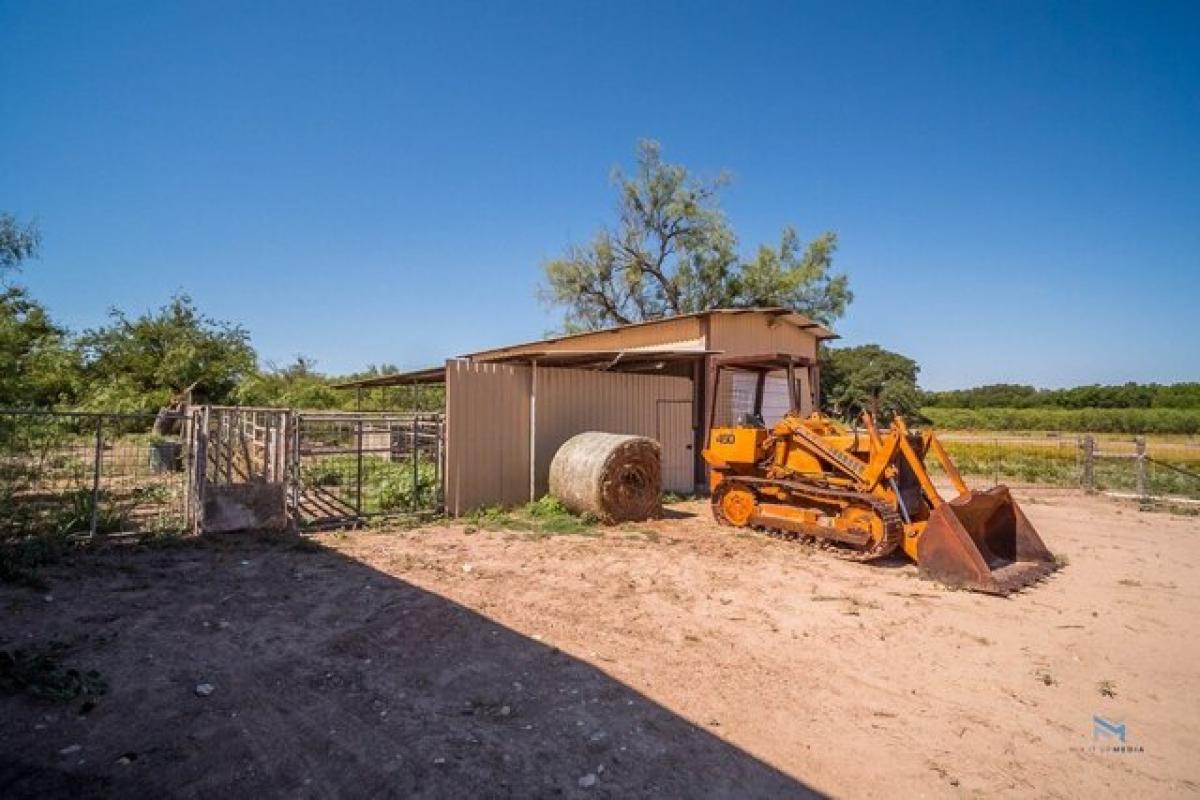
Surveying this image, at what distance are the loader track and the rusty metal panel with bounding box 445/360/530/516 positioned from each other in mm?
3721

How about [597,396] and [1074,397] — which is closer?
[597,396]

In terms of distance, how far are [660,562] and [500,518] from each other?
3.48 meters

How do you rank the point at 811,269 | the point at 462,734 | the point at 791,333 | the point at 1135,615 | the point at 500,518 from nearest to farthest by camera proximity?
the point at 462,734
the point at 1135,615
the point at 500,518
the point at 791,333
the point at 811,269

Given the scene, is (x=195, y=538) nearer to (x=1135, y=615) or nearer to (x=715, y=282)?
(x=1135, y=615)

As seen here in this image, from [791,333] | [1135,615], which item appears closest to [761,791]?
[1135,615]

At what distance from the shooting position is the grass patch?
9.52m

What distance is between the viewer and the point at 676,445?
14445mm

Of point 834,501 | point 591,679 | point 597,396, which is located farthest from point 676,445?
point 591,679

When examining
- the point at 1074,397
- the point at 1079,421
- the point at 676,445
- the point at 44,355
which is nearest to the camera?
the point at 676,445

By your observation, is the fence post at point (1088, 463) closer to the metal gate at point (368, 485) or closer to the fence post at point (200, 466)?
the metal gate at point (368, 485)

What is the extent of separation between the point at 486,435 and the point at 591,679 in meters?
6.80

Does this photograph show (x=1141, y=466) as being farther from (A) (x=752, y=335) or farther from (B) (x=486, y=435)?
(B) (x=486, y=435)

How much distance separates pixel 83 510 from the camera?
8094 millimetres

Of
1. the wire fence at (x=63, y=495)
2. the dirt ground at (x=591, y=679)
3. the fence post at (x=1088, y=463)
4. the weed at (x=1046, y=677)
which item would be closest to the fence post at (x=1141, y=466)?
the fence post at (x=1088, y=463)
